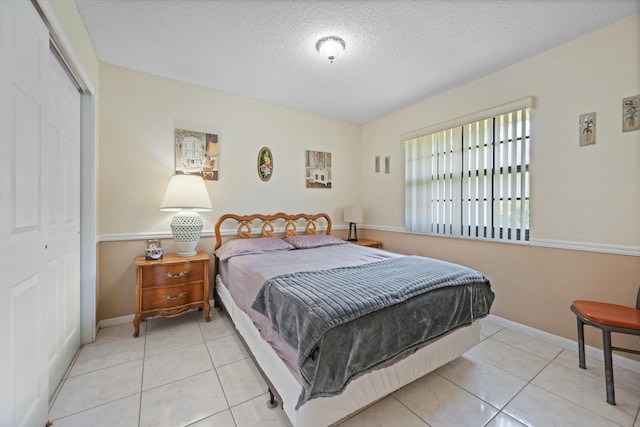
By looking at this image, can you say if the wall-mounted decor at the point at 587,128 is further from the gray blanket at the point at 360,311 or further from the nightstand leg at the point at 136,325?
the nightstand leg at the point at 136,325

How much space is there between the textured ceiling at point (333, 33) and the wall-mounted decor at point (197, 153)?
61cm

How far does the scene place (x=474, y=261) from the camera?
283cm

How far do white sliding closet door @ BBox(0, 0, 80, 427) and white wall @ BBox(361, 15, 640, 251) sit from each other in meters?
3.53

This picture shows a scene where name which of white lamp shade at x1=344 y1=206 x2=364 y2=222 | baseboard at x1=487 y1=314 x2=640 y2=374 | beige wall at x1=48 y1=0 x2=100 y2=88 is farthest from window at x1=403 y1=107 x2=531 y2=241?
beige wall at x1=48 y1=0 x2=100 y2=88

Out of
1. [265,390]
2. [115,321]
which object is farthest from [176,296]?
[265,390]

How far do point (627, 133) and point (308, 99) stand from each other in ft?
9.87

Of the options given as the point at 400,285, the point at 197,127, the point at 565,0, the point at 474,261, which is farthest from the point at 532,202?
the point at 197,127

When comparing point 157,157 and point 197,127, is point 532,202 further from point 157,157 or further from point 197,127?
point 157,157

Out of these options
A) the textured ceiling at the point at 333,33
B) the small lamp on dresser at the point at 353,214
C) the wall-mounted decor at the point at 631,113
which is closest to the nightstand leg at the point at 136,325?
the textured ceiling at the point at 333,33

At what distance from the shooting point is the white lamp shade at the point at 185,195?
2539 mm

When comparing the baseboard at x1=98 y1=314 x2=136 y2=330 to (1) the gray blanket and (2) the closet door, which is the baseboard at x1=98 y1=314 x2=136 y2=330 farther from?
(1) the gray blanket

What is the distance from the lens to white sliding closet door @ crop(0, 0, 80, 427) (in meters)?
1.00

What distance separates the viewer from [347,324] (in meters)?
1.26

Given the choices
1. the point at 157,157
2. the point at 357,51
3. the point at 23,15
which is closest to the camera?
the point at 23,15
